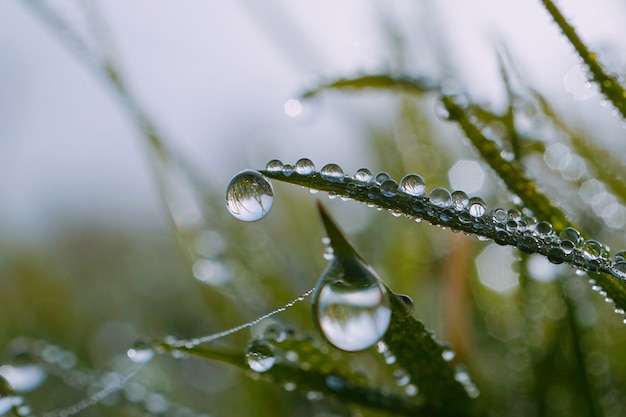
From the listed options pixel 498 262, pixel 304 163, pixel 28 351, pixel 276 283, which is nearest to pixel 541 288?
pixel 498 262

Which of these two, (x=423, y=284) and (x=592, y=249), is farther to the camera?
(x=423, y=284)

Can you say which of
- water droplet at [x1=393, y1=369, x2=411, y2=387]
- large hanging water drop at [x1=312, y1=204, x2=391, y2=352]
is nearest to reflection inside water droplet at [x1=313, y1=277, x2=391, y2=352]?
large hanging water drop at [x1=312, y1=204, x2=391, y2=352]

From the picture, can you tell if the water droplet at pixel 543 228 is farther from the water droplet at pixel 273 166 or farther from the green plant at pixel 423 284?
the water droplet at pixel 273 166

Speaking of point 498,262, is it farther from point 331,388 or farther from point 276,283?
point 331,388

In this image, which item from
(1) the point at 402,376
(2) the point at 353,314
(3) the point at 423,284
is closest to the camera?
(2) the point at 353,314

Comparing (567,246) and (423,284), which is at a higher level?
(423,284)

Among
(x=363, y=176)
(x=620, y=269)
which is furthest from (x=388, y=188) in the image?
(x=620, y=269)

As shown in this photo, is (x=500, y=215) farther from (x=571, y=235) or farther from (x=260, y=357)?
(x=260, y=357)
